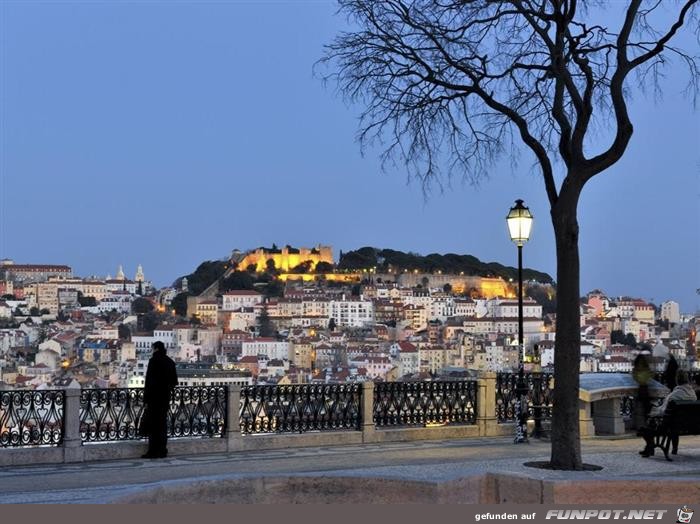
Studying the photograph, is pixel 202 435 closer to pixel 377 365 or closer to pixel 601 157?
pixel 601 157

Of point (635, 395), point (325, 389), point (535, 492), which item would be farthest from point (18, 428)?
point (635, 395)

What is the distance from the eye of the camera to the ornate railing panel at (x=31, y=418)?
14.6 metres

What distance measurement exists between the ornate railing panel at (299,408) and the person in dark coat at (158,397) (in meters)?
1.49

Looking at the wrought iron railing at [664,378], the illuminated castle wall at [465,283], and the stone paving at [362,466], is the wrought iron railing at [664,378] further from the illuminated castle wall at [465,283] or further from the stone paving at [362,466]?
the illuminated castle wall at [465,283]

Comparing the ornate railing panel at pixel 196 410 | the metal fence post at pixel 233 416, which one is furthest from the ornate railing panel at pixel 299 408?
the ornate railing panel at pixel 196 410

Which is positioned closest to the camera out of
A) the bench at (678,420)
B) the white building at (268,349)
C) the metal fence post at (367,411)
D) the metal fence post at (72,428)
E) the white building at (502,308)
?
the bench at (678,420)

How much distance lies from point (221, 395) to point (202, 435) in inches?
24.8

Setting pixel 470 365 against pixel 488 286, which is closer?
pixel 470 365

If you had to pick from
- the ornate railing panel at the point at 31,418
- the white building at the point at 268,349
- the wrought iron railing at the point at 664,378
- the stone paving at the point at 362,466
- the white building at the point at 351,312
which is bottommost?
the stone paving at the point at 362,466

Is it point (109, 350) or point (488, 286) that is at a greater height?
point (488, 286)

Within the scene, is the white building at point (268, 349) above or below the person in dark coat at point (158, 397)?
above

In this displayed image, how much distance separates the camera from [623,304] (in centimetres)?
9556

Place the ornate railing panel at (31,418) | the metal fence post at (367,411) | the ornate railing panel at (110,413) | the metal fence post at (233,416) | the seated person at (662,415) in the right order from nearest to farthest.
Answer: the seated person at (662,415) < the ornate railing panel at (31,418) < the ornate railing panel at (110,413) < the metal fence post at (233,416) < the metal fence post at (367,411)

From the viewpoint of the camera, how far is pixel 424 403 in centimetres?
1811
